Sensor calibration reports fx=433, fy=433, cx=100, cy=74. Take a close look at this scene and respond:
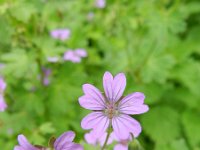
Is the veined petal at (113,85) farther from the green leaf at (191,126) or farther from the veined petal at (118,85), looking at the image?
the green leaf at (191,126)

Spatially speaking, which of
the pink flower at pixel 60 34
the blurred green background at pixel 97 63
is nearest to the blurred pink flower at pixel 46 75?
the blurred green background at pixel 97 63

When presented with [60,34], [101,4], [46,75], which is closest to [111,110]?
[46,75]

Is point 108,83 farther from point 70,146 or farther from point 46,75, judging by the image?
point 46,75

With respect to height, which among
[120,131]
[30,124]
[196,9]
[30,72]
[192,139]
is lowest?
[120,131]

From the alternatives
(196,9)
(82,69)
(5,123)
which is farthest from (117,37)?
(5,123)

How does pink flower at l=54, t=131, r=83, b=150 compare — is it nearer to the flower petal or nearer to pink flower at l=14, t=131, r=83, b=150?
pink flower at l=14, t=131, r=83, b=150

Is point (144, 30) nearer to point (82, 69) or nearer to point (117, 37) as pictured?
point (117, 37)
